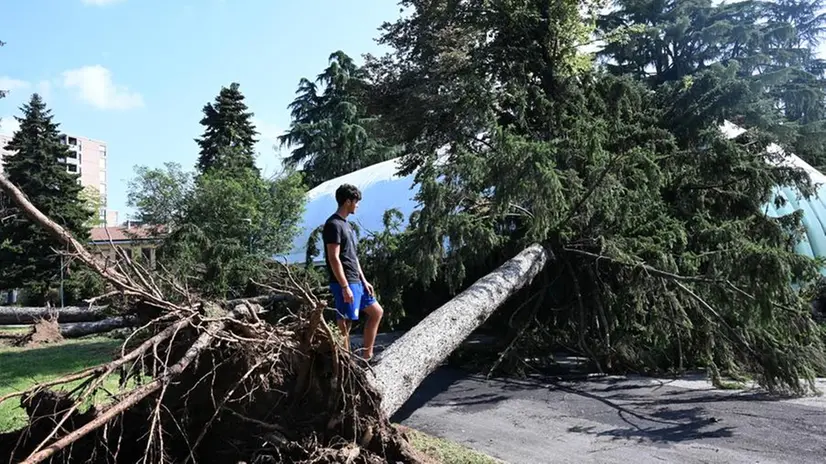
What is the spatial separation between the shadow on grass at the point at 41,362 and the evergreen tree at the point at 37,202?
13861 mm

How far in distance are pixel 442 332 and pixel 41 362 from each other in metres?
7.25

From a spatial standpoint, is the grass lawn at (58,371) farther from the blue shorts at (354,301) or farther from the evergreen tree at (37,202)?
the evergreen tree at (37,202)

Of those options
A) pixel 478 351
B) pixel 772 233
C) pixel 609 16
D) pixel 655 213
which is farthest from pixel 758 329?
pixel 609 16

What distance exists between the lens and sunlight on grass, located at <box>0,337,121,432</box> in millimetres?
5766

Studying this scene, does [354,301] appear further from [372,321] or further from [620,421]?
[620,421]

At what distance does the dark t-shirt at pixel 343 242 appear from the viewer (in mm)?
4562

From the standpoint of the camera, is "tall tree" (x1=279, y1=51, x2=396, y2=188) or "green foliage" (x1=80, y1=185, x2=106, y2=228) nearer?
"green foliage" (x1=80, y1=185, x2=106, y2=228)

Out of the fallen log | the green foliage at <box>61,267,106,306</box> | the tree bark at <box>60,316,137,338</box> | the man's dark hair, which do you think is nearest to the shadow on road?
the fallen log

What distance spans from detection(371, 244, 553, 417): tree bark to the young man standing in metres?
0.26

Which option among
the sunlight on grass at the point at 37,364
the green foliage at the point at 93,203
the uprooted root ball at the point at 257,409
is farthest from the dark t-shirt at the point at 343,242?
the green foliage at the point at 93,203

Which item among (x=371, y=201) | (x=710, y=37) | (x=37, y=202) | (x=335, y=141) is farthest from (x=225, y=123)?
(x=710, y=37)

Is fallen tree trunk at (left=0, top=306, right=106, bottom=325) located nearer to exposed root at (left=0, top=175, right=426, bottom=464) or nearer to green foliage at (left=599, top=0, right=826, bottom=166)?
exposed root at (left=0, top=175, right=426, bottom=464)

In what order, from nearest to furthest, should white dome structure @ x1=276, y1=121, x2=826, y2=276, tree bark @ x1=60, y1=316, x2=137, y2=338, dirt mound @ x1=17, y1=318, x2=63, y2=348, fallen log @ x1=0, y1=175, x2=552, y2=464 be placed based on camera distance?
1. fallen log @ x1=0, y1=175, x2=552, y2=464
2. tree bark @ x1=60, y1=316, x2=137, y2=338
3. dirt mound @ x1=17, y1=318, x2=63, y2=348
4. white dome structure @ x1=276, y1=121, x2=826, y2=276

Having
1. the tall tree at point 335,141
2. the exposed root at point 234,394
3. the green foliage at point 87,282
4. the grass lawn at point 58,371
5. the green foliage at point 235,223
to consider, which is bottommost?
the grass lawn at point 58,371
